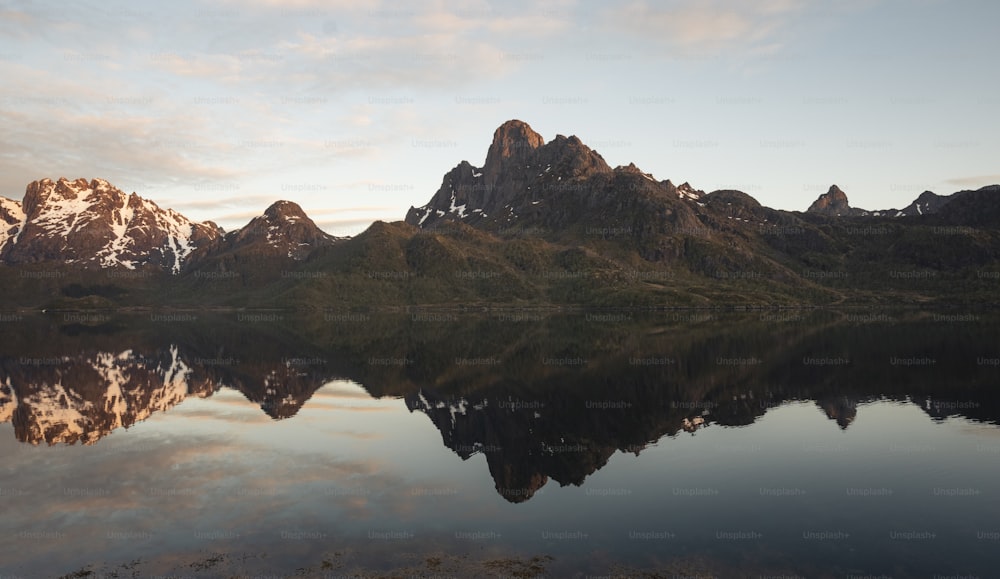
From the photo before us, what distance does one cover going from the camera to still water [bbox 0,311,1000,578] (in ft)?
107

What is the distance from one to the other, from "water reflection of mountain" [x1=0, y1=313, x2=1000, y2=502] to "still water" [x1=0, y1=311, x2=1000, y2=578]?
0.63 meters

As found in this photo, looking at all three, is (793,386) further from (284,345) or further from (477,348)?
(284,345)

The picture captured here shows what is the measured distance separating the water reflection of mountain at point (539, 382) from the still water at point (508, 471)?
24.6 inches

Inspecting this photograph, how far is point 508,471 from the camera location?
158 ft

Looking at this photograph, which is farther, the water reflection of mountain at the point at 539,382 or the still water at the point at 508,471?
the water reflection of mountain at the point at 539,382

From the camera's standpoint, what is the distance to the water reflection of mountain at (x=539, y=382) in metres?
60.5

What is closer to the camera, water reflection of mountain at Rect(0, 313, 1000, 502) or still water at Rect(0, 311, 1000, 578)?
still water at Rect(0, 311, 1000, 578)

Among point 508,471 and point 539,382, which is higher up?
point 539,382

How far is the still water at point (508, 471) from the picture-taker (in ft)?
107

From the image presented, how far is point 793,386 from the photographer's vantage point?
85.8 meters

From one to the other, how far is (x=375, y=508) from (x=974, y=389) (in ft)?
→ 265

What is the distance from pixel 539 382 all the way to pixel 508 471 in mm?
40831

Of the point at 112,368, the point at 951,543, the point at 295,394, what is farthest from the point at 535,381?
the point at 112,368

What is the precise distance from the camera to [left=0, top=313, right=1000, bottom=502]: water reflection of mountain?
60500 millimetres
